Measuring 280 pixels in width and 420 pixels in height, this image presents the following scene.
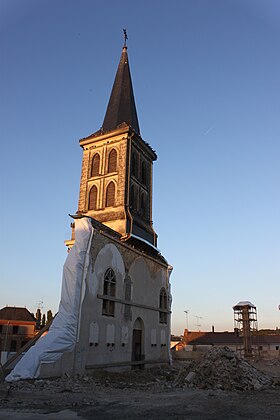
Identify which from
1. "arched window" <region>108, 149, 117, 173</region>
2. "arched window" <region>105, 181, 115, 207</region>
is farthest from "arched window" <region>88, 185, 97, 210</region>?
"arched window" <region>108, 149, 117, 173</region>

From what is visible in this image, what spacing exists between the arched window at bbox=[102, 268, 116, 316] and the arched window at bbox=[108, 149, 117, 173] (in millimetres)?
11059

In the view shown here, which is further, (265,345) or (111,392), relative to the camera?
(265,345)

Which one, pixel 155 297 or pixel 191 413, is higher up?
pixel 155 297

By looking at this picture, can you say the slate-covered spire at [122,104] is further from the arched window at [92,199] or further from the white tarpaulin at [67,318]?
the white tarpaulin at [67,318]

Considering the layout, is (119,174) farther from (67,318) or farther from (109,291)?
(67,318)

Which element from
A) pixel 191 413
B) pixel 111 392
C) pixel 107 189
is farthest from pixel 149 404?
pixel 107 189

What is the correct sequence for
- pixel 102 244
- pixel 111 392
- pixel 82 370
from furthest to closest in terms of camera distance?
pixel 102 244, pixel 82 370, pixel 111 392

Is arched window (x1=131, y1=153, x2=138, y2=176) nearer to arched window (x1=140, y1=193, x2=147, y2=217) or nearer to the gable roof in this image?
arched window (x1=140, y1=193, x2=147, y2=217)

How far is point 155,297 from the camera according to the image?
2950 cm

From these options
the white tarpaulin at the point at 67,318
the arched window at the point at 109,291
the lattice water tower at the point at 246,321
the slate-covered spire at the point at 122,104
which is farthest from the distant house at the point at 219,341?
the white tarpaulin at the point at 67,318

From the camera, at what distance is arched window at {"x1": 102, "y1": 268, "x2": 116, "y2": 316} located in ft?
72.9

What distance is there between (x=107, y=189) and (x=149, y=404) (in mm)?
21327

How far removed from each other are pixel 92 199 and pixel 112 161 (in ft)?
12.0

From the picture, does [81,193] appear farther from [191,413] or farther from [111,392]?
[191,413]
